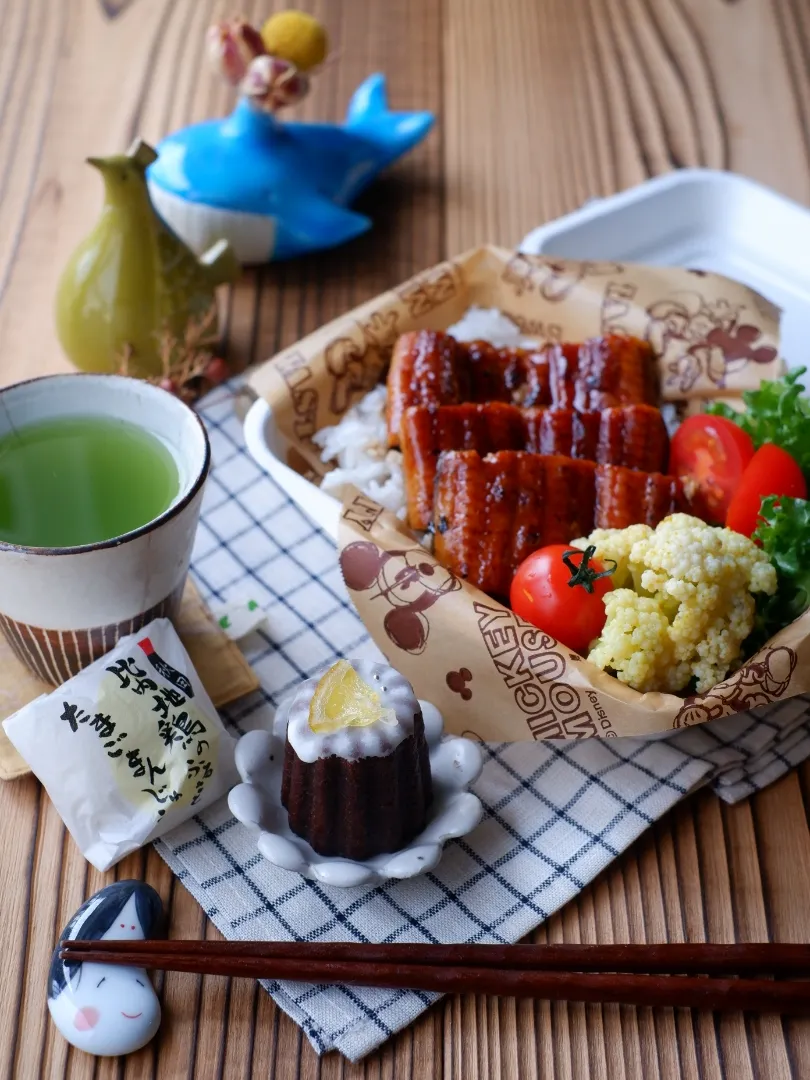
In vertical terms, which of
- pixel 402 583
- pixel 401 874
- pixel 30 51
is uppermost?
pixel 30 51

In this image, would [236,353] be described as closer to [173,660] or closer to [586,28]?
[173,660]

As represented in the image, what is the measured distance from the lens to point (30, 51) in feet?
10.6

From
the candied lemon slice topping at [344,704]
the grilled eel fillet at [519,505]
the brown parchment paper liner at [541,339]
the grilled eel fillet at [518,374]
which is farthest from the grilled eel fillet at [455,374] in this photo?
the candied lemon slice topping at [344,704]

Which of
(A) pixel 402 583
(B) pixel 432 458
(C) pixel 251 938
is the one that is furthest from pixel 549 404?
(C) pixel 251 938

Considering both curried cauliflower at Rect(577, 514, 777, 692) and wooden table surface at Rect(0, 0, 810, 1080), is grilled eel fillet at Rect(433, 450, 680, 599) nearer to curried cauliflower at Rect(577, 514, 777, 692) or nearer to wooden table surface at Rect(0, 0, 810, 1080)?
curried cauliflower at Rect(577, 514, 777, 692)

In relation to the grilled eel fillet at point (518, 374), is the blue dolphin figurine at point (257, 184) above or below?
above

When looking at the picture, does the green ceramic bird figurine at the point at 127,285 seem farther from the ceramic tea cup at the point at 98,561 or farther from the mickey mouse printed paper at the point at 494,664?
Result: the mickey mouse printed paper at the point at 494,664

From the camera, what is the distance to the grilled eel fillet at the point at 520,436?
197 cm

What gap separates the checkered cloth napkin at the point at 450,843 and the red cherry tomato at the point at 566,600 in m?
0.20

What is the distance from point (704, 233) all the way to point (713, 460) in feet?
2.97

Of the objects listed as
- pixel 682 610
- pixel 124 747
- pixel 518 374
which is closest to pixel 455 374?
pixel 518 374

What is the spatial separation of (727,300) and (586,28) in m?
1.62

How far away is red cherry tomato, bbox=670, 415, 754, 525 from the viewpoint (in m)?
1.90

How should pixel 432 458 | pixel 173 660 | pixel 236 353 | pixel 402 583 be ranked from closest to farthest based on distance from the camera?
pixel 173 660 → pixel 402 583 → pixel 432 458 → pixel 236 353
